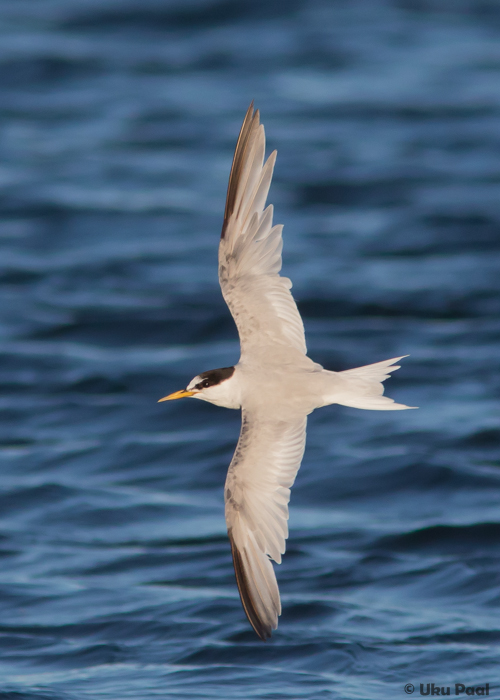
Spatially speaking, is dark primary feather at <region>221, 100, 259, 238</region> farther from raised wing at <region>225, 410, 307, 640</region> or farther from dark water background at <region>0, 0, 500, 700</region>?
dark water background at <region>0, 0, 500, 700</region>

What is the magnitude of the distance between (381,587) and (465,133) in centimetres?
1134

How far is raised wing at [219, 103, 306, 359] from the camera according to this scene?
5734 millimetres

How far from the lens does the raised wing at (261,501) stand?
5602 millimetres

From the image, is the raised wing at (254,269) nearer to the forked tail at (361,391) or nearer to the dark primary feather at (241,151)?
the dark primary feather at (241,151)

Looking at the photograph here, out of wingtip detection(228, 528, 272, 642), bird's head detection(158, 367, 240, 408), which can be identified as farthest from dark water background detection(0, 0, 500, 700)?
bird's head detection(158, 367, 240, 408)

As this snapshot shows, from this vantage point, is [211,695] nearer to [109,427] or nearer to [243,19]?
[109,427]

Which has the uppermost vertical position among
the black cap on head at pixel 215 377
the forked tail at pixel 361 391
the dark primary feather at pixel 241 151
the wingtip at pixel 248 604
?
the dark primary feather at pixel 241 151

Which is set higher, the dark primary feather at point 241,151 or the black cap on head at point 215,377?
the dark primary feather at point 241,151

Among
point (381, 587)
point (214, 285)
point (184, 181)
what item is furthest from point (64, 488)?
point (184, 181)

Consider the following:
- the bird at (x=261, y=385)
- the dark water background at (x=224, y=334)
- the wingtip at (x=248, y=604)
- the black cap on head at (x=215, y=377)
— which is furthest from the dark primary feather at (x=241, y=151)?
the dark water background at (x=224, y=334)

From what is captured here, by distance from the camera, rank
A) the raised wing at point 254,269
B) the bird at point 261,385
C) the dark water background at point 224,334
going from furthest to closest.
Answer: the dark water background at point 224,334 → the raised wing at point 254,269 → the bird at point 261,385

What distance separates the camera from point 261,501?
568 cm

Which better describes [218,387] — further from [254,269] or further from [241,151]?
[241,151]

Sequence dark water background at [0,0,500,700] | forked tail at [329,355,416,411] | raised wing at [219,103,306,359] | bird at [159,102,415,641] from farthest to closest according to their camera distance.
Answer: dark water background at [0,0,500,700] < raised wing at [219,103,306,359] < bird at [159,102,415,641] < forked tail at [329,355,416,411]
